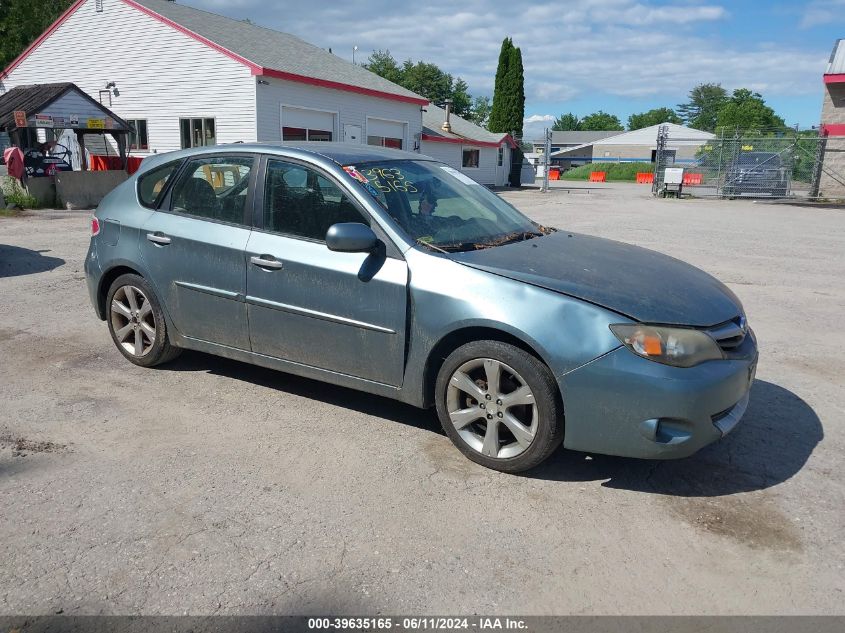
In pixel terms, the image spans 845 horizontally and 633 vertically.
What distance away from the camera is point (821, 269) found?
33.5 feet

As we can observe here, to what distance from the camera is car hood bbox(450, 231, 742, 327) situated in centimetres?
345

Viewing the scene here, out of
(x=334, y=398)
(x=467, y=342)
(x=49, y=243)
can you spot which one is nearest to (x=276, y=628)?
(x=467, y=342)

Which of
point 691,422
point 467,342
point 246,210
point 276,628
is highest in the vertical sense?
point 246,210

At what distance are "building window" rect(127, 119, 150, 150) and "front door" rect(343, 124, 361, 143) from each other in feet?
22.5

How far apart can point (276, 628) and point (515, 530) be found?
117 centimetres

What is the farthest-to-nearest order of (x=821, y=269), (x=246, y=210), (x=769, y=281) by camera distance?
(x=821, y=269) < (x=769, y=281) < (x=246, y=210)

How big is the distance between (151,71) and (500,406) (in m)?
23.8

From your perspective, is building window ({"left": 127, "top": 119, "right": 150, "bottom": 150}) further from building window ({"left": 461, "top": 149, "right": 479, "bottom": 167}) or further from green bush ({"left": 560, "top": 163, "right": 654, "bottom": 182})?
green bush ({"left": 560, "top": 163, "right": 654, "bottom": 182})

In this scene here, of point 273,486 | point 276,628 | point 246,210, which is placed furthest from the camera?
point 246,210

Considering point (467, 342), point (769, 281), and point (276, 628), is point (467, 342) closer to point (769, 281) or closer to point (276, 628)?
point (276, 628)

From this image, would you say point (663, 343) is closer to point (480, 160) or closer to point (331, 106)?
point (331, 106)

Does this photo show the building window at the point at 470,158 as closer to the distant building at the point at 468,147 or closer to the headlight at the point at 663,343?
the distant building at the point at 468,147

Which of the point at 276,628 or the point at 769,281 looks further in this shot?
the point at 769,281

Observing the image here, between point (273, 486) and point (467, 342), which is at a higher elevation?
point (467, 342)
